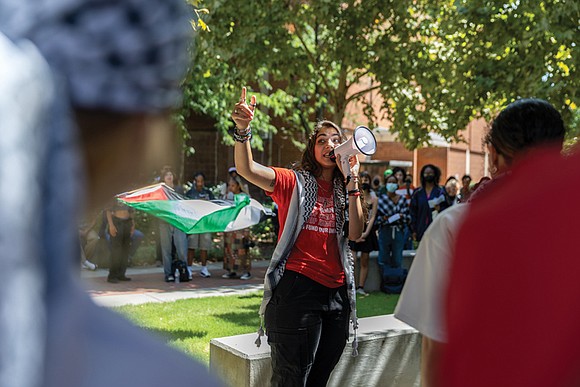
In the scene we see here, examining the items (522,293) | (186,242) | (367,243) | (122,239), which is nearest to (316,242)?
(522,293)

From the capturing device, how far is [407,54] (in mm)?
15117

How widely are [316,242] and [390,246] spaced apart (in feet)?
23.8

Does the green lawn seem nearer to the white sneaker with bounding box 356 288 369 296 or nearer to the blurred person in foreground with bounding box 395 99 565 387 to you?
the white sneaker with bounding box 356 288 369 296

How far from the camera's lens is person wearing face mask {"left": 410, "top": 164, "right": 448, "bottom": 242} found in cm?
1018

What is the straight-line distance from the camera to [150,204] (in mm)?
7629

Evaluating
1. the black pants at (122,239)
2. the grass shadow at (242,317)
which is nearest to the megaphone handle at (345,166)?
the grass shadow at (242,317)

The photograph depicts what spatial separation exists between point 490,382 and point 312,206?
2.40 meters

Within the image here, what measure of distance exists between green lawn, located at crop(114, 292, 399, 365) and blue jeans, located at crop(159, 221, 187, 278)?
1.64 meters

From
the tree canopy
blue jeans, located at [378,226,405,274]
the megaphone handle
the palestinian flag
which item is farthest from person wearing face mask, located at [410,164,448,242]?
the megaphone handle

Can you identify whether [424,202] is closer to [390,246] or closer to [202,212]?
[390,246]

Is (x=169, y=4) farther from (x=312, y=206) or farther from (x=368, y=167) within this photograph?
(x=368, y=167)

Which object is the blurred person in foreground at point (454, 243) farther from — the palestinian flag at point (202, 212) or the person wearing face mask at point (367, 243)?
the person wearing face mask at point (367, 243)

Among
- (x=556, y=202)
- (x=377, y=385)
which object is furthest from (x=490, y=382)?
(x=377, y=385)

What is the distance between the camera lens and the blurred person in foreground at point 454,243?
4.17 feet
